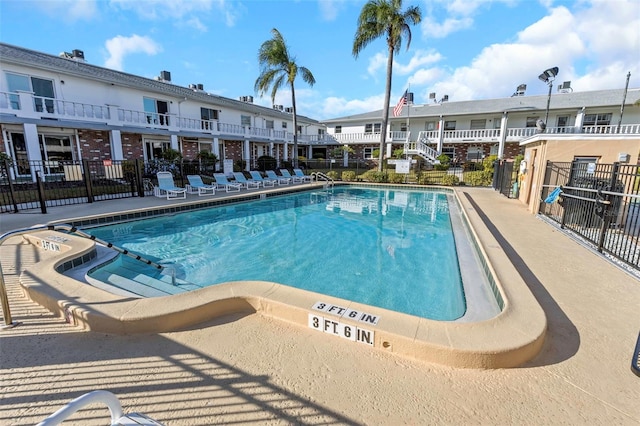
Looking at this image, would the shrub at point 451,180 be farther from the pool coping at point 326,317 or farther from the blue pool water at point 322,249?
the pool coping at point 326,317

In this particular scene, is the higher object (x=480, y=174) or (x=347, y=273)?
(x=480, y=174)

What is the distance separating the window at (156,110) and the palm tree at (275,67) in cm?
660

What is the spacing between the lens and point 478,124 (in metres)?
28.5

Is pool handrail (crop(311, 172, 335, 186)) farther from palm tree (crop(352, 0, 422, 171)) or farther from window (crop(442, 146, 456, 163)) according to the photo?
window (crop(442, 146, 456, 163))

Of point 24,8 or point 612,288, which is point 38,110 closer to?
point 24,8

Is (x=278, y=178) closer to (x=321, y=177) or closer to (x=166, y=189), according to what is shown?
(x=321, y=177)

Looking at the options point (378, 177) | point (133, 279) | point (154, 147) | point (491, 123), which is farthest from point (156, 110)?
point (491, 123)

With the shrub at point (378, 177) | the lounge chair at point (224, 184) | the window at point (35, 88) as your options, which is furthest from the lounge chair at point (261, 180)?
the window at point (35, 88)

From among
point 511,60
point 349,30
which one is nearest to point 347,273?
point 349,30

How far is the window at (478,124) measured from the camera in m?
28.2

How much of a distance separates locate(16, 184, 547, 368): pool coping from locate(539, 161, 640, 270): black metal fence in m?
3.24

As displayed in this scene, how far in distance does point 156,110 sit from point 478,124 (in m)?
28.1

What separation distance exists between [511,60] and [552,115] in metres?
10.1

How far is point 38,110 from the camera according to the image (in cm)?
1370
